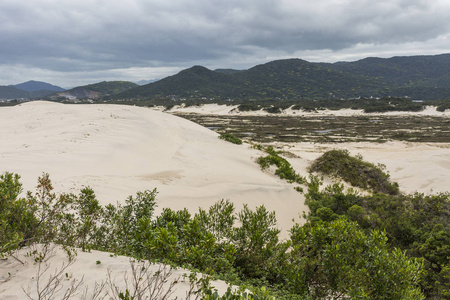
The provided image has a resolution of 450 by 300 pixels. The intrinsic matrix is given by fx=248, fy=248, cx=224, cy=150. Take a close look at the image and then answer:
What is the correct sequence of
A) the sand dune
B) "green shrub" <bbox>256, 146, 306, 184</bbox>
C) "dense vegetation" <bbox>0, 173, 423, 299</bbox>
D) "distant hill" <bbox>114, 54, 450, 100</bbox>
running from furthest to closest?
"distant hill" <bbox>114, 54, 450, 100</bbox>
"green shrub" <bbox>256, 146, 306, 184</bbox>
the sand dune
"dense vegetation" <bbox>0, 173, 423, 299</bbox>

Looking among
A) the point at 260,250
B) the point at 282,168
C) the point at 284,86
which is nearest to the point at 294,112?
the point at 282,168

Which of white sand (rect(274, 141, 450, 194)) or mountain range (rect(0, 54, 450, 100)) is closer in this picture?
white sand (rect(274, 141, 450, 194))

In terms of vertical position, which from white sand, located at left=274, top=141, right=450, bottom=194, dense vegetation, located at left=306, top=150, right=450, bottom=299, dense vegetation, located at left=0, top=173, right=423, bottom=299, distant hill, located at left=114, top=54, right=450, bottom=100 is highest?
distant hill, located at left=114, top=54, right=450, bottom=100

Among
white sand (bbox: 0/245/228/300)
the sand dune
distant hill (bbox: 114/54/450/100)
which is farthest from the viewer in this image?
distant hill (bbox: 114/54/450/100)

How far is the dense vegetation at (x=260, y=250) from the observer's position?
430cm

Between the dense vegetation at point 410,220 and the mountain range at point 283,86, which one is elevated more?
the mountain range at point 283,86

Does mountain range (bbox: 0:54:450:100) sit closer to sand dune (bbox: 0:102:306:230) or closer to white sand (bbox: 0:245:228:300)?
sand dune (bbox: 0:102:306:230)

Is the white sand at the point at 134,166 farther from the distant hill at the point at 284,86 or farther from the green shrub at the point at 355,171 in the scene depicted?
the distant hill at the point at 284,86

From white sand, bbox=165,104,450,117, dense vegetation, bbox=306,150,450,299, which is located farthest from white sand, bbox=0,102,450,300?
white sand, bbox=165,104,450,117

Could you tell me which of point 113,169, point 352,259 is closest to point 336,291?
point 352,259

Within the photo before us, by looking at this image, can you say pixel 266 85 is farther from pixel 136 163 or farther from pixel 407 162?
pixel 136 163

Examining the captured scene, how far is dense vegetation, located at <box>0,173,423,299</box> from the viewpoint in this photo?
430 centimetres

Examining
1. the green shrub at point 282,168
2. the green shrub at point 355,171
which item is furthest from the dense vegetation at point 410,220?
the green shrub at point 355,171

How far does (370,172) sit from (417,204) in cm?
724
